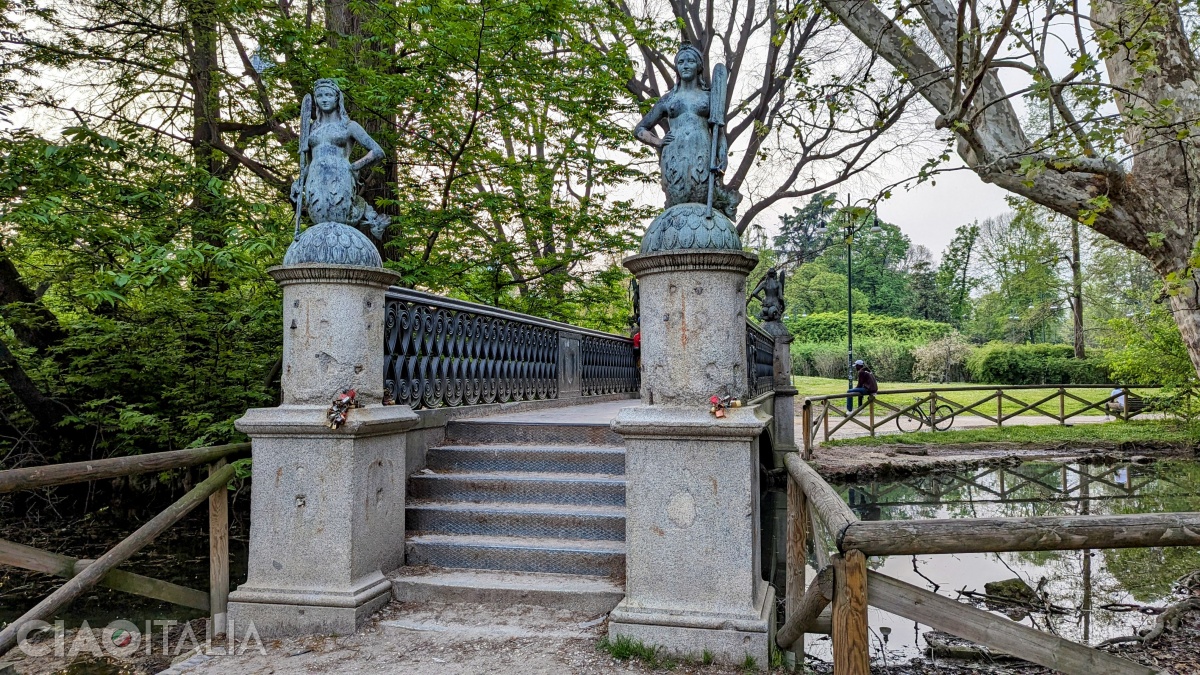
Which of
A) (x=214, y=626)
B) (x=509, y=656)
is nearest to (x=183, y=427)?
(x=214, y=626)

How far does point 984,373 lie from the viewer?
3484 cm

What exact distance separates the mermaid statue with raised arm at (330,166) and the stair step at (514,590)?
2361mm

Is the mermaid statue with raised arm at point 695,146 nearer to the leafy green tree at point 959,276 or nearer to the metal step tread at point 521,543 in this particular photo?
the metal step tread at point 521,543

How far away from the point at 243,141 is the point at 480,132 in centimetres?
358

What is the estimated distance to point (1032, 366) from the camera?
33.1 meters

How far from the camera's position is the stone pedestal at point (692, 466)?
366 centimetres

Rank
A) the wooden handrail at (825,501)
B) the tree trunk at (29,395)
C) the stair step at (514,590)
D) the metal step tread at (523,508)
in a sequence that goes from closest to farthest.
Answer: the wooden handrail at (825,501)
the stair step at (514,590)
the metal step tread at (523,508)
the tree trunk at (29,395)

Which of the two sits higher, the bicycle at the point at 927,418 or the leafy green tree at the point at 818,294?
the leafy green tree at the point at 818,294

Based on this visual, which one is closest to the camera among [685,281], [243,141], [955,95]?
[685,281]

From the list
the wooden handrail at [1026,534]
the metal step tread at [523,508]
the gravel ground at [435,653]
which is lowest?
the gravel ground at [435,653]

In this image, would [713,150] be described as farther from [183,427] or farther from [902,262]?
[902,262]

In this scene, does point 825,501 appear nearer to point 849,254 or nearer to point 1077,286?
point 849,254

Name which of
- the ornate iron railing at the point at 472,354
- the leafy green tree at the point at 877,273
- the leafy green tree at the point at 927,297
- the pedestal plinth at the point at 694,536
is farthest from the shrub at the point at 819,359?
the pedestal plinth at the point at 694,536

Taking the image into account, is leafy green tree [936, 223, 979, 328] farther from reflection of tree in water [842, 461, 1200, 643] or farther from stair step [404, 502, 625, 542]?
stair step [404, 502, 625, 542]
